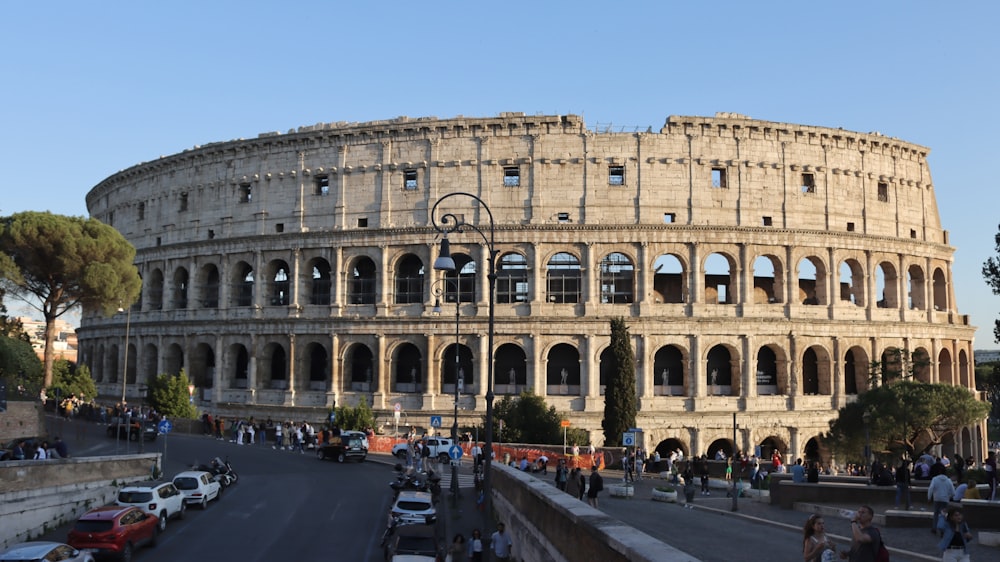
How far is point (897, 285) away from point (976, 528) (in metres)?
35.2

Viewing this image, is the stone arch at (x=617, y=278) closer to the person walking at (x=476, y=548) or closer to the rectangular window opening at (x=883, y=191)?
the rectangular window opening at (x=883, y=191)

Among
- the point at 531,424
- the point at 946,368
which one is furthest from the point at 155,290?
the point at 946,368

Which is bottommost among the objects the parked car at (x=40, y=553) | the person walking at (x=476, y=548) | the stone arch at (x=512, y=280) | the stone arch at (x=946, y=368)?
the person walking at (x=476, y=548)

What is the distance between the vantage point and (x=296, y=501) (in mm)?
26203

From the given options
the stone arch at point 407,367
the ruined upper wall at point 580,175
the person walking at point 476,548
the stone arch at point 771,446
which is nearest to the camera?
the person walking at point 476,548

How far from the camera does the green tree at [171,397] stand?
4566cm

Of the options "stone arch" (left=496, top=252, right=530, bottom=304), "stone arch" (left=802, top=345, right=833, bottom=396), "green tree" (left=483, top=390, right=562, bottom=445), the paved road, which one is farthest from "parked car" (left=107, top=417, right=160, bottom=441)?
"stone arch" (left=802, top=345, right=833, bottom=396)

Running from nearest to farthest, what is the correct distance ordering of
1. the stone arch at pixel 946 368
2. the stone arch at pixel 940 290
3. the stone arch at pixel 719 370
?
the stone arch at pixel 719 370 < the stone arch at pixel 946 368 < the stone arch at pixel 940 290

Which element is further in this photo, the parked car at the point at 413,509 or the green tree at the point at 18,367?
the green tree at the point at 18,367

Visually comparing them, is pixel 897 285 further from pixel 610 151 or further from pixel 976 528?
pixel 976 528

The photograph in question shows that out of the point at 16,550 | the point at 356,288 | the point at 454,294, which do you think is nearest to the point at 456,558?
the point at 16,550

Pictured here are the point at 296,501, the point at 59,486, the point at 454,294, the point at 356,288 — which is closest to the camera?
the point at 59,486

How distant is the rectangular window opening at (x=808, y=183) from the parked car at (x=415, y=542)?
120 feet

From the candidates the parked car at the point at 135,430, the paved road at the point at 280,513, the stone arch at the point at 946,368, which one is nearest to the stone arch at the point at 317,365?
the parked car at the point at 135,430
